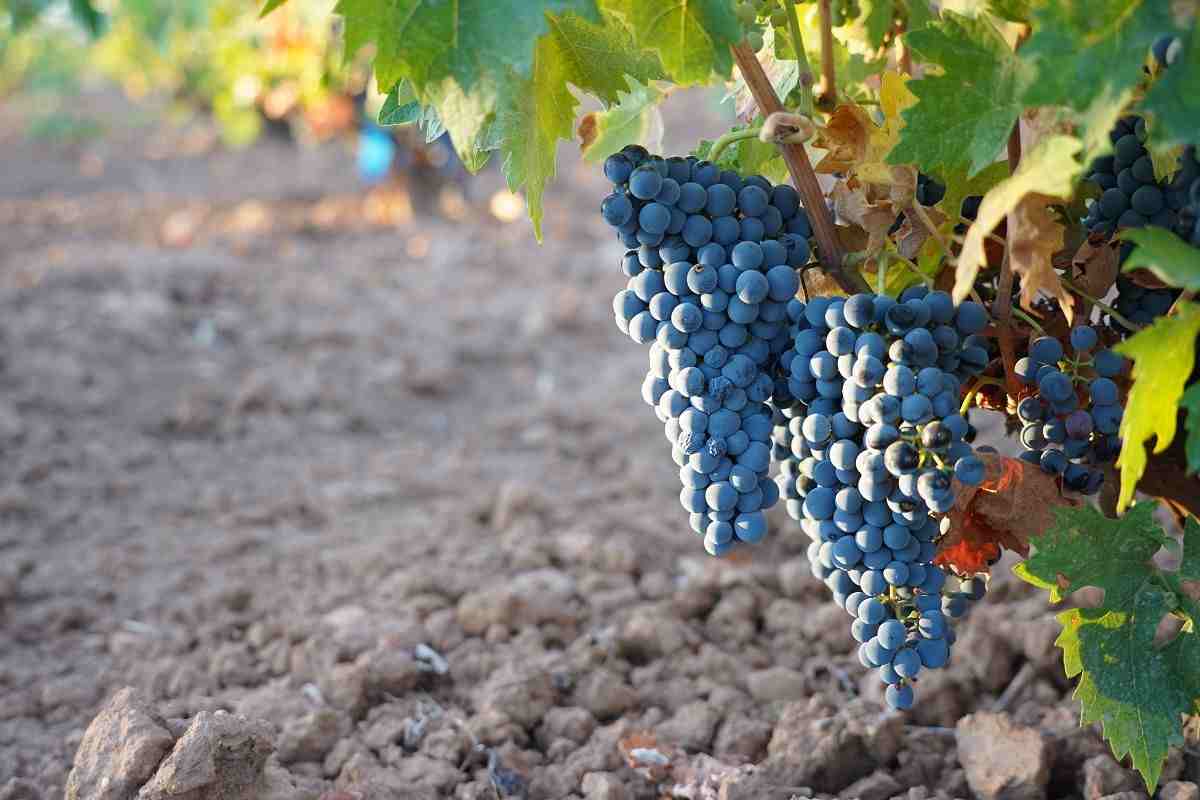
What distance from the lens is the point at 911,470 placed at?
1.46 metres

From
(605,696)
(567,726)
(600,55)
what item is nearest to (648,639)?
(605,696)

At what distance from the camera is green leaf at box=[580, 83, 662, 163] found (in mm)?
1868

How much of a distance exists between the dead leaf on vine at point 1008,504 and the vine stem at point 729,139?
518 millimetres

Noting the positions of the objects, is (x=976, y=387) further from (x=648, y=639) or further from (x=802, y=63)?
(x=648, y=639)

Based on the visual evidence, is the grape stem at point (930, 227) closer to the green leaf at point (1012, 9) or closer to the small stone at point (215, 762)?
the green leaf at point (1012, 9)

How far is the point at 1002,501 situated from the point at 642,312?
20.8 inches

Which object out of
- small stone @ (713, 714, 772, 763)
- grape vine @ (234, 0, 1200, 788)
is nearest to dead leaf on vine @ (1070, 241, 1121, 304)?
grape vine @ (234, 0, 1200, 788)

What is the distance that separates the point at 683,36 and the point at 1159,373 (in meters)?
0.66

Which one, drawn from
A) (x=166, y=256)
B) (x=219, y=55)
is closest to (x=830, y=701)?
(x=166, y=256)

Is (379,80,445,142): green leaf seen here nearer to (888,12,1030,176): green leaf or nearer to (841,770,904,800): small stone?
(888,12,1030,176): green leaf

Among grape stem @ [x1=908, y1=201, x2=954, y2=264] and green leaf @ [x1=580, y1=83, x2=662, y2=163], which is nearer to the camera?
grape stem @ [x1=908, y1=201, x2=954, y2=264]

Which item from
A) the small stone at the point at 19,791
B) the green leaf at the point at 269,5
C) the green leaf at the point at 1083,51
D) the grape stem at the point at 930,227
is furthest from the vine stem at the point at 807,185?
the small stone at the point at 19,791

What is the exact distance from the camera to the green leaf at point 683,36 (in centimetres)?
146

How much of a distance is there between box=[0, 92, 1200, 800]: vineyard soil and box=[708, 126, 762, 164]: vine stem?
93 centimetres
